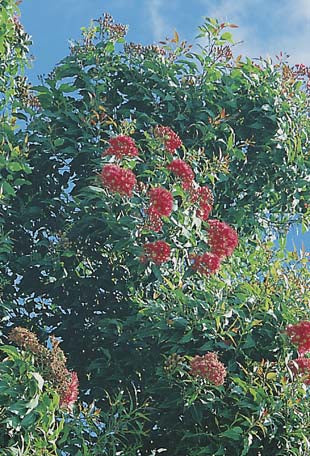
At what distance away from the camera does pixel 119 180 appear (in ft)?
18.3

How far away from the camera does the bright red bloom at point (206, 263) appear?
5.53 meters

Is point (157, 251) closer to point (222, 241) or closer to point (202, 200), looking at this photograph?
point (222, 241)

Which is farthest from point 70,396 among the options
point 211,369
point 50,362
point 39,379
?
point 211,369

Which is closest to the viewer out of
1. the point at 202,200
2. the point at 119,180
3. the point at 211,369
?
the point at 211,369

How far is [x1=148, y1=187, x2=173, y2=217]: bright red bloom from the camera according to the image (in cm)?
554

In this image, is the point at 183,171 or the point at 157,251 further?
the point at 183,171

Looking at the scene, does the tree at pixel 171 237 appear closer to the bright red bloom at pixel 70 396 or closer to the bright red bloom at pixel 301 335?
the bright red bloom at pixel 301 335

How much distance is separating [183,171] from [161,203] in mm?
389

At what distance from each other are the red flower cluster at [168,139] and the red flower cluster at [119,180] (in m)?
0.55

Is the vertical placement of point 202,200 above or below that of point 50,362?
above

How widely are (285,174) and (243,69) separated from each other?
2.52 ft

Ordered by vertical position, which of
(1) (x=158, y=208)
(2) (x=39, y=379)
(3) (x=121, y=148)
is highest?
(3) (x=121, y=148)

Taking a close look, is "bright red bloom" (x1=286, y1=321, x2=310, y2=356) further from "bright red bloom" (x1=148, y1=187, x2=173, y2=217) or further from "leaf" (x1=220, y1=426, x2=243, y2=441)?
"bright red bloom" (x1=148, y1=187, x2=173, y2=217)

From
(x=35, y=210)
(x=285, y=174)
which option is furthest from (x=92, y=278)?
(x=285, y=174)
